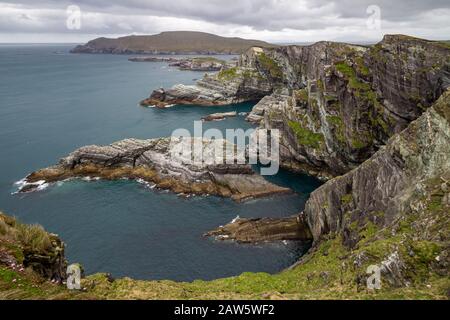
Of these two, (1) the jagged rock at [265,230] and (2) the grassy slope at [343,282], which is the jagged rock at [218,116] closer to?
(1) the jagged rock at [265,230]

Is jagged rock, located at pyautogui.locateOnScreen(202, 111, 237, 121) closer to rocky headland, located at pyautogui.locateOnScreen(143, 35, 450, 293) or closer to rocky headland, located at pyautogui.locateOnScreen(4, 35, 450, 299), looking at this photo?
rocky headland, located at pyautogui.locateOnScreen(143, 35, 450, 293)

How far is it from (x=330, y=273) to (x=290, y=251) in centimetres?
2378

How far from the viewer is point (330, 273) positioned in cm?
3397

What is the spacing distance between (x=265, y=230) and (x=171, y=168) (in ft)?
98.8

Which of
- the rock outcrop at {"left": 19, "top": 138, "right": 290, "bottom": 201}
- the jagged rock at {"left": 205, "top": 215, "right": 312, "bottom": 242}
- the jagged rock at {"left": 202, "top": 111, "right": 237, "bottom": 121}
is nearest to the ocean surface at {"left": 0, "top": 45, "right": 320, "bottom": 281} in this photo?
the jagged rock at {"left": 205, "top": 215, "right": 312, "bottom": 242}

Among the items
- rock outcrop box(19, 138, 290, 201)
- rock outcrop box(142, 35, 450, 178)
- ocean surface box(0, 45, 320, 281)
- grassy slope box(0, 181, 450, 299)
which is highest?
rock outcrop box(142, 35, 450, 178)

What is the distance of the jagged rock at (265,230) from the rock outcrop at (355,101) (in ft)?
85.0

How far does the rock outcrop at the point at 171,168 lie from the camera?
259 ft

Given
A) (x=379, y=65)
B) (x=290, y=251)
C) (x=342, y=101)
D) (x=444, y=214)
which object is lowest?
(x=290, y=251)

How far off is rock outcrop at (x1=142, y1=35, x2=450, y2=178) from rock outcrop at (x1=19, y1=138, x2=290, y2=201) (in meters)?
15.4

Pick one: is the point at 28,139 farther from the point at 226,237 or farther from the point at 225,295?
the point at 225,295

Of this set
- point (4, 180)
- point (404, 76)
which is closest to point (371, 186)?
point (404, 76)

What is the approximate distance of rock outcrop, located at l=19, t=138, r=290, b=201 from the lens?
3108 inches

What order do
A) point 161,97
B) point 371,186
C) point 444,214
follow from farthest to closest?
point 161,97, point 371,186, point 444,214
